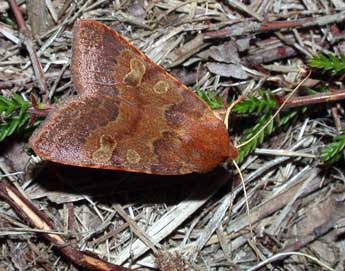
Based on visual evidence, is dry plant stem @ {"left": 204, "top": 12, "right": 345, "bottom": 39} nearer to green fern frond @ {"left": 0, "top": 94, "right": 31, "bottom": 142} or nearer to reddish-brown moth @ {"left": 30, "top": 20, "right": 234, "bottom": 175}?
reddish-brown moth @ {"left": 30, "top": 20, "right": 234, "bottom": 175}

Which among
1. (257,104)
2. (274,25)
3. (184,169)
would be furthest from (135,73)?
(274,25)

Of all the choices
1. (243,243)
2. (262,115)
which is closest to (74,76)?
(262,115)

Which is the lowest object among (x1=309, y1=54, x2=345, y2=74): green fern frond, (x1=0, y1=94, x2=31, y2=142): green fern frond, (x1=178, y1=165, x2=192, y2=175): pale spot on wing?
(x1=178, y1=165, x2=192, y2=175): pale spot on wing

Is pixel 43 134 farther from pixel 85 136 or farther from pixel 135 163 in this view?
pixel 135 163

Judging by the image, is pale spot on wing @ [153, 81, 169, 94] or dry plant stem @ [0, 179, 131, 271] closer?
pale spot on wing @ [153, 81, 169, 94]

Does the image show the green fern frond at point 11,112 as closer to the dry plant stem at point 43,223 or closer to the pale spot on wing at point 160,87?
the dry plant stem at point 43,223

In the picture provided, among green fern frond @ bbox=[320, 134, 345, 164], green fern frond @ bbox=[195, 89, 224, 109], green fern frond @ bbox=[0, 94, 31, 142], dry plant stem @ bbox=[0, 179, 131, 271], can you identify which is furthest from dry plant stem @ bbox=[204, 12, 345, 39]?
dry plant stem @ bbox=[0, 179, 131, 271]
